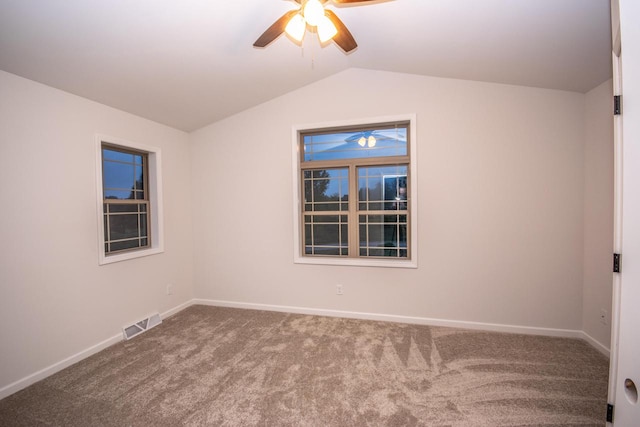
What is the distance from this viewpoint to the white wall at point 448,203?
9.18 ft

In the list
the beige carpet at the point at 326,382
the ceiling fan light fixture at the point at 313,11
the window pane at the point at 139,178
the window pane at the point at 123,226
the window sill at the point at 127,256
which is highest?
the ceiling fan light fixture at the point at 313,11

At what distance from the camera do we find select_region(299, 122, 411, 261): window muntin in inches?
132

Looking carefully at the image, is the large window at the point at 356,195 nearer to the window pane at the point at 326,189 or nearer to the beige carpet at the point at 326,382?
the window pane at the point at 326,189

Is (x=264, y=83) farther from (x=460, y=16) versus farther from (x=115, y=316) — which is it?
(x=115, y=316)

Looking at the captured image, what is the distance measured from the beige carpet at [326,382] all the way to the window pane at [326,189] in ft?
5.14

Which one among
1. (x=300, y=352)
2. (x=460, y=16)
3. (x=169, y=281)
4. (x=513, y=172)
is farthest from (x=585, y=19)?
(x=169, y=281)

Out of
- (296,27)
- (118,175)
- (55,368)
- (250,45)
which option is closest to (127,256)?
(118,175)

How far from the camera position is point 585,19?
185cm

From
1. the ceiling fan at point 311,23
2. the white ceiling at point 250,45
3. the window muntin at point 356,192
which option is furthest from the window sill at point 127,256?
the ceiling fan at point 311,23

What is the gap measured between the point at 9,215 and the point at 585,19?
177 inches

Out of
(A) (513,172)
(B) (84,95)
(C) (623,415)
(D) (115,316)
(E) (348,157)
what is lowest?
(D) (115,316)

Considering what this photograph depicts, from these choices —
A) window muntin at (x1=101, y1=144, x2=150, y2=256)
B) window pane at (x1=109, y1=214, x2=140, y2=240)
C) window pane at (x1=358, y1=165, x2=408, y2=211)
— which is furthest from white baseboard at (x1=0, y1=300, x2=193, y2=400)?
window pane at (x1=358, y1=165, x2=408, y2=211)

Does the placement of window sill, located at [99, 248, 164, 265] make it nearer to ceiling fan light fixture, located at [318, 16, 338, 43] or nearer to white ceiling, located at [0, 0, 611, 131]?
white ceiling, located at [0, 0, 611, 131]

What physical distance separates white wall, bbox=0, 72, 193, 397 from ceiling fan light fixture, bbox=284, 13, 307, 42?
7.34 feet
